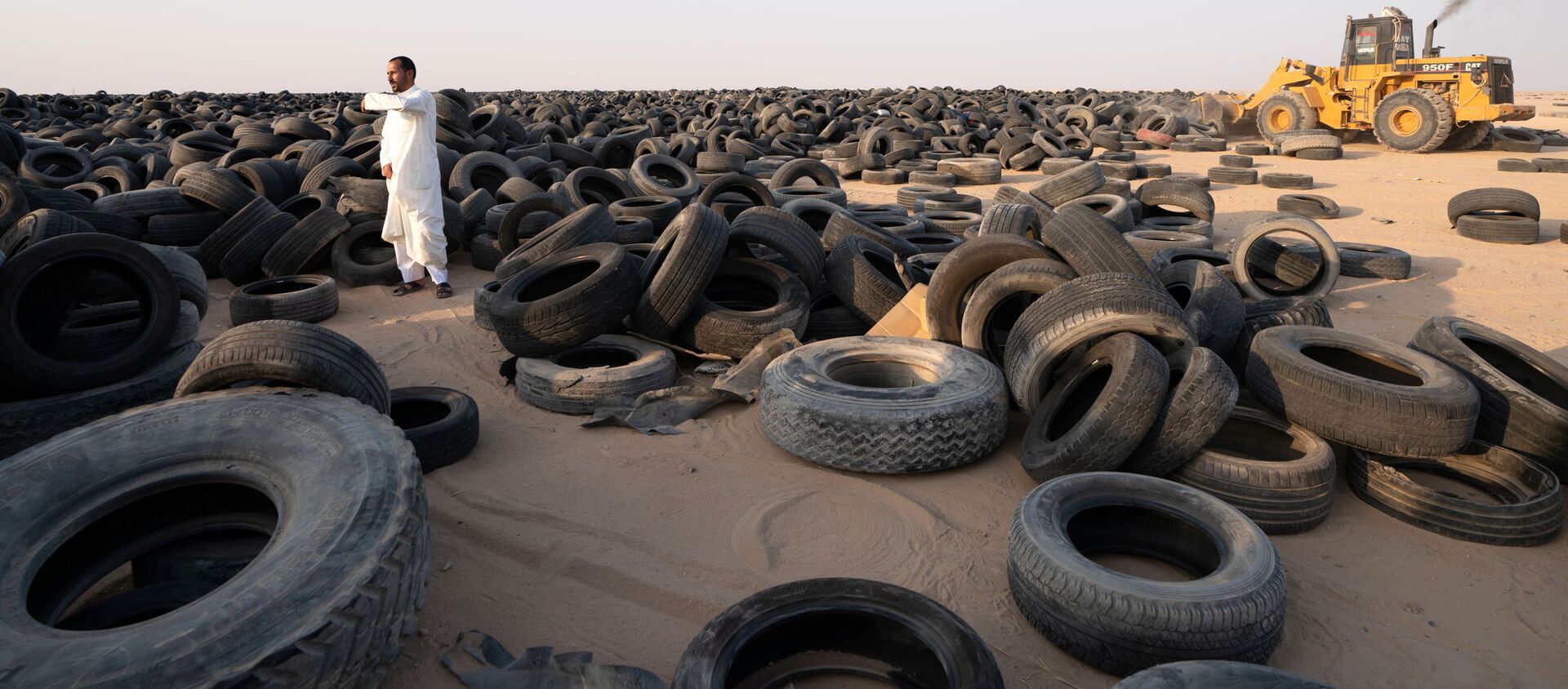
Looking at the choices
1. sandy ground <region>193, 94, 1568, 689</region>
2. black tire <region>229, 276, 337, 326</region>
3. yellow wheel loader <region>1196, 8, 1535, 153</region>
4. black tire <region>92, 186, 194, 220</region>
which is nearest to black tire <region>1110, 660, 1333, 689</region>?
sandy ground <region>193, 94, 1568, 689</region>

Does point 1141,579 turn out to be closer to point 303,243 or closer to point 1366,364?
point 1366,364

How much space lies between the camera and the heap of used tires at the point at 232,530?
2.35 meters

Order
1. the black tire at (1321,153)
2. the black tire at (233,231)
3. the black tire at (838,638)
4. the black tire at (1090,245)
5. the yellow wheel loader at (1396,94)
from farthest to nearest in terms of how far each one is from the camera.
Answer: the black tire at (1321,153) < the yellow wheel loader at (1396,94) < the black tire at (233,231) < the black tire at (1090,245) < the black tire at (838,638)

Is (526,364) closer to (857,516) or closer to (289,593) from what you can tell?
(857,516)

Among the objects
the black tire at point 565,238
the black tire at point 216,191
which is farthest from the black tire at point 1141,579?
the black tire at point 216,191

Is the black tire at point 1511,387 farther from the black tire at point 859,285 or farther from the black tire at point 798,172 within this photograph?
the black tire at point 798,172

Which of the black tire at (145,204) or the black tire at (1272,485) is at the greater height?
the black tire at (145,204)

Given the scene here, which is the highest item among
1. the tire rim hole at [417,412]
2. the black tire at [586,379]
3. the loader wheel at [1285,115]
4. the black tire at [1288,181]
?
the loader wheel at [1285,115]

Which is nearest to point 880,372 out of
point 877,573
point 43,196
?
point 877,573

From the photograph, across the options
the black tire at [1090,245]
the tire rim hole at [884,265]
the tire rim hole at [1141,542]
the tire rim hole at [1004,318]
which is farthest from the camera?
the tire rim hole at [884,265]

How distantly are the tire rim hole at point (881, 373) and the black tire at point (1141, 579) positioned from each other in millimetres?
1722

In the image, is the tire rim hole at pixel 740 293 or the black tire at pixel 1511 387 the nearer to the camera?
the black tire at pixel 1511 387

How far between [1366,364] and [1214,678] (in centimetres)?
349

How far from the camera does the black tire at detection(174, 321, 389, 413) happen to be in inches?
144
